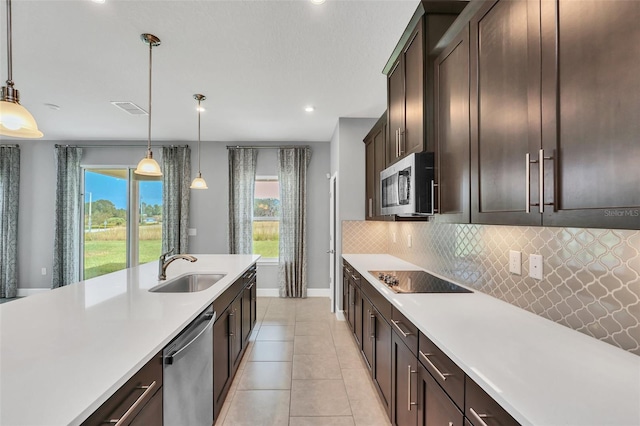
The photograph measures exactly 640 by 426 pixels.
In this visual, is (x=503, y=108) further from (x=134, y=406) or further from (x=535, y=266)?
(x=134, y=406)

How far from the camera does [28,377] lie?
0.89 metres

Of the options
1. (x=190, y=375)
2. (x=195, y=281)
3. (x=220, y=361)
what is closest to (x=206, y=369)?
(x=190, y=375)

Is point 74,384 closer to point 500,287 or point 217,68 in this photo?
point 500,287

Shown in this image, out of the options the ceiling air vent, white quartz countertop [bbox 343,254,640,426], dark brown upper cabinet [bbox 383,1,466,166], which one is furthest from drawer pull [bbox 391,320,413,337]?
the ceiling air vent

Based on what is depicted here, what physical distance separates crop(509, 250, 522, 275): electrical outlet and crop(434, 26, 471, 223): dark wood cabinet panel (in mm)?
394

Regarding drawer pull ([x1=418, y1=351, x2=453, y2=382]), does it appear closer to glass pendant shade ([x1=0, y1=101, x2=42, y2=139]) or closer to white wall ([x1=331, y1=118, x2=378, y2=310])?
glass pendant shade ([x1=0, y1=101, x2=42, y2=139])

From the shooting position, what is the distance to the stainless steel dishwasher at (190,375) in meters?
1.29

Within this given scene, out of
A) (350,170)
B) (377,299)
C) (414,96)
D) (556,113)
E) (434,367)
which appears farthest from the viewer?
(350,170)

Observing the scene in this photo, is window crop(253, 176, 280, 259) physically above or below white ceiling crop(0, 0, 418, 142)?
below

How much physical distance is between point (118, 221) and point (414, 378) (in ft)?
18.9

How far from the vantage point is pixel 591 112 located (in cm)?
84

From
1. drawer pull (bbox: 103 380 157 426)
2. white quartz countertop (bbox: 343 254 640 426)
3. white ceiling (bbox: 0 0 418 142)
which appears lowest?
drawer pull (bbox: 103 380 157 426)

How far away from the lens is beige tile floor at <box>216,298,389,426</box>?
2109 mm

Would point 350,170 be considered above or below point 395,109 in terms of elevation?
below
